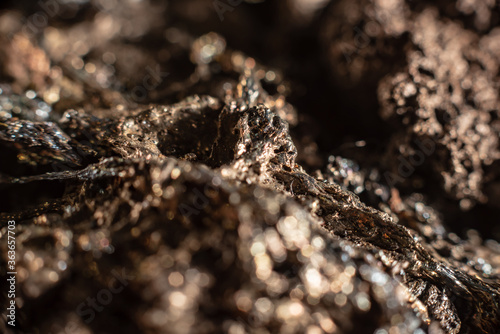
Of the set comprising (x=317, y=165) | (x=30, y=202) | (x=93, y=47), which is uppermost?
(x=317, y=165)

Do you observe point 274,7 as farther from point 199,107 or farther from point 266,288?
point 266,288

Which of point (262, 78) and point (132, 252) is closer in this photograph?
point (132, 252)

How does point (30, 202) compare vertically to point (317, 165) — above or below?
below

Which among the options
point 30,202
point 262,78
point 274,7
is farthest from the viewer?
point 274,7

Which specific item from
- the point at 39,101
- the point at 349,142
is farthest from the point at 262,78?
the point at 39,101

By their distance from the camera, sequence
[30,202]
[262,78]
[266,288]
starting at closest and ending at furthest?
[266,288]
[30,202]
[262,78]

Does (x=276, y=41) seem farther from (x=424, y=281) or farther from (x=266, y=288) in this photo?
(x=266, y=288)

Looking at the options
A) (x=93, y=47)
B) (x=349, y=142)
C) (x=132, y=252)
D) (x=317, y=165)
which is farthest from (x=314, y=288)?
(x=93, y=47)
